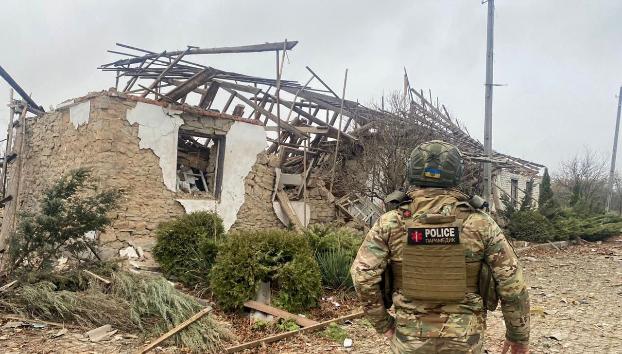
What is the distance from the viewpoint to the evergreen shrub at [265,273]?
18.1 ft

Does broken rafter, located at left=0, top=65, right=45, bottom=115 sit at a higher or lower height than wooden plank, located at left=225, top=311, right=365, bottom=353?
higher

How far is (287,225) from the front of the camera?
11.2m

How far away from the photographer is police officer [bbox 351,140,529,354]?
7.63 ft

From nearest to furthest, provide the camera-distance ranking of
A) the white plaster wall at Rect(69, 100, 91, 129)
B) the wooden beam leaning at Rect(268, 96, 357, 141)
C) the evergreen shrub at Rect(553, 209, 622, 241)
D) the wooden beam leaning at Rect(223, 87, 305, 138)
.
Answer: the white plaster wall at Rect(69, 100, 91, 129)
the wooden beam leaning at Rect(223, 87, 305, 138)
the wooden beam leaning at Rect(268, 96, 357, 141)
the evergreen shrub at Rect(553, 209, 622, 241)

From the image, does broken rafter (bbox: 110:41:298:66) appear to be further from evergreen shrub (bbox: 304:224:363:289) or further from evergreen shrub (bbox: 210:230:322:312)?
evergreen shrub (bbox: 210:230:322:312)

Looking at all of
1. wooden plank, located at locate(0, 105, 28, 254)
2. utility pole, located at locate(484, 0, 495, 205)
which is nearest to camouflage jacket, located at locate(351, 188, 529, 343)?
wooden plank, located at locate(0, 105, 28, 254)

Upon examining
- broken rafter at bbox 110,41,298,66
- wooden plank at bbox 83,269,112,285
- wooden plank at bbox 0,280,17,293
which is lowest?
wooden plank at bbox 0,280,17,293

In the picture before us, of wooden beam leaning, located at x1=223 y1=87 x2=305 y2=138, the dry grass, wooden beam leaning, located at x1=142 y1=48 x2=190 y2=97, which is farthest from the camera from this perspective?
wooden beam leaning, located at x1=223 y1=87 x2=305 y2=138

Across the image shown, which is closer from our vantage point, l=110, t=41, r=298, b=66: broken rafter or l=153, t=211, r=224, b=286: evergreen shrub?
l=153, t=211, r=224, b=286: evergreen shrub

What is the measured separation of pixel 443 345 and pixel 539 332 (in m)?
3.68

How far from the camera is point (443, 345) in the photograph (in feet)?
7.66

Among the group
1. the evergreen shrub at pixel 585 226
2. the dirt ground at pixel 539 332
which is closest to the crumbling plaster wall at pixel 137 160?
the dirt ground at pixel 539 332

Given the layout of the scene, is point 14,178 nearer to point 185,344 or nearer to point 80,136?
point 80,136

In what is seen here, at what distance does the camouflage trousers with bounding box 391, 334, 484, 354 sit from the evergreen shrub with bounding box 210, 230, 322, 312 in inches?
129
